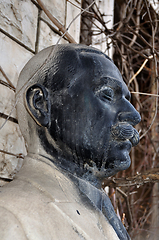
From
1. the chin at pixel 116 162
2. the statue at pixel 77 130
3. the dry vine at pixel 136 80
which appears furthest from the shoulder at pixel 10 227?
the dry vine at pixel 136 80

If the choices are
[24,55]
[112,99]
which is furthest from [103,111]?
[24,55]

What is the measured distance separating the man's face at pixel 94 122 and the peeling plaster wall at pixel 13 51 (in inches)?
15.0

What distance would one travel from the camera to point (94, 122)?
3.77ft

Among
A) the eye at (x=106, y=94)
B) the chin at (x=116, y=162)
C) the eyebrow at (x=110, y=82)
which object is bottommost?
the chin at (x=116, y=162)

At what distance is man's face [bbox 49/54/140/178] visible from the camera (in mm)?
1146

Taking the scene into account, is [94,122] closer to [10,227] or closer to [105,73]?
[105,73]

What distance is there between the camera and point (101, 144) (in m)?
1.16

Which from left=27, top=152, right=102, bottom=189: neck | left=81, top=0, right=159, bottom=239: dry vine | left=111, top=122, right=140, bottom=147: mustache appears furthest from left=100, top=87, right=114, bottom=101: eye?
left=81, top=0, right=159, bottom=239: dry vine

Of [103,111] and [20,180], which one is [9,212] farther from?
[103,111]

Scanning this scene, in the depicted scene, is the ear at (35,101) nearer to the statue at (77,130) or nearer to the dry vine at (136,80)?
the statue at (77,130)

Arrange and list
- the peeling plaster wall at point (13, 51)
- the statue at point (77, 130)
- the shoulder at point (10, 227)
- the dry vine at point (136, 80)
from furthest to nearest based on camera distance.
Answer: the dry vine at point (136, 80), the peeling plaster wall at point (13, 51), the statue at point (77, 130), the shoulder at point (10, 227)

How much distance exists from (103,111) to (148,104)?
341cm

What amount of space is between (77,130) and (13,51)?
66 cm

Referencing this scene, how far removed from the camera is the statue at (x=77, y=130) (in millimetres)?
1110
